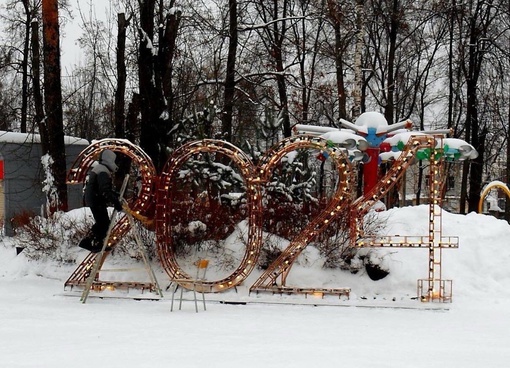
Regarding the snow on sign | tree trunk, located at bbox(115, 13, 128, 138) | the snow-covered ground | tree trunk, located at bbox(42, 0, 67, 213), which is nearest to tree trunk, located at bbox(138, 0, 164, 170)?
tree trunk, located at bbox(42, 0, 67, 213)

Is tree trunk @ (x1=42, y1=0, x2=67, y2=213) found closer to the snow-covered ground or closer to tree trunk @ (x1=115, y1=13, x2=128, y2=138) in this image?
the snow-covered ground

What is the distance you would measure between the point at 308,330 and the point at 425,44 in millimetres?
24347

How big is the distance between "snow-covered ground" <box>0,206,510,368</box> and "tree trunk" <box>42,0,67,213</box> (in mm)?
2282

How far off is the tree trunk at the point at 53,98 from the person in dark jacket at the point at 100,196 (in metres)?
4.96

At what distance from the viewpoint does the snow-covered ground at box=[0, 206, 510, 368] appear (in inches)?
287

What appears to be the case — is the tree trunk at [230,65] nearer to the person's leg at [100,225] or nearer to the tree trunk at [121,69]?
the tree trunk at [121,69]

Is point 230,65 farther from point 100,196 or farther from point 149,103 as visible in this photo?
point 100,196

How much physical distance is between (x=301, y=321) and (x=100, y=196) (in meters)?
3.95

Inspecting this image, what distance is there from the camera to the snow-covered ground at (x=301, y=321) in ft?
23.9

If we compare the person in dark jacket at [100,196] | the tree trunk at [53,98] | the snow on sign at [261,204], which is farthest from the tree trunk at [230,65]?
the person in dark jacket at [100,196]

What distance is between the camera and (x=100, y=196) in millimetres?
11383

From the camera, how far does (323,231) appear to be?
12.7 meters

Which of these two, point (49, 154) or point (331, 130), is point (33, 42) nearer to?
point (49, 154)

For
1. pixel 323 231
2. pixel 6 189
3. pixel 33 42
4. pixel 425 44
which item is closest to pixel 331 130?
pixel 323 231
